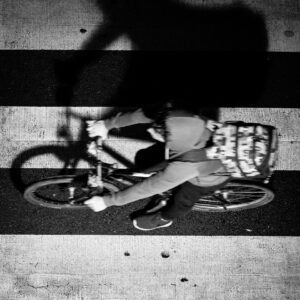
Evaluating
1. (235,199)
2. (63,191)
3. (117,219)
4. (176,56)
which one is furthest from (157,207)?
(176,56)

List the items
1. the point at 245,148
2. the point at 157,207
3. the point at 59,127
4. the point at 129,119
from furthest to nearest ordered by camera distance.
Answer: the point at 59,127, the point at 157,207, the point at 129,119, the point at 245,148

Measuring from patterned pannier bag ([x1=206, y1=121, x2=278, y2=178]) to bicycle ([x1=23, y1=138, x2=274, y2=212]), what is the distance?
3.12ft

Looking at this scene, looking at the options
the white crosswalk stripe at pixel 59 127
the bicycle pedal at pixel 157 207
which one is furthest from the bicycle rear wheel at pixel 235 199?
the white crosswalk stripe at pixel 59 127

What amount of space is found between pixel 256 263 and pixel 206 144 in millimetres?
2292

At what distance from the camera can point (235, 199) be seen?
16.4ft

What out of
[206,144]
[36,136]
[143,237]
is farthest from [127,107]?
[206,144]

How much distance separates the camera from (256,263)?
5.04 meters

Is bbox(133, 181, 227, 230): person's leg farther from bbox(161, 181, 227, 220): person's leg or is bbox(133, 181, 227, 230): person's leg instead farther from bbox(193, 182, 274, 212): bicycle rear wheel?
bbox(193, 182, 274, 212): bicycle rear wheel

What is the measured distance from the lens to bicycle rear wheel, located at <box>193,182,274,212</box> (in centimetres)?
476

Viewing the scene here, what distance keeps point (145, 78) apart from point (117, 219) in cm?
196

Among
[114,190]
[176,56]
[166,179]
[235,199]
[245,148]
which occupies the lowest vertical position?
[235,199]

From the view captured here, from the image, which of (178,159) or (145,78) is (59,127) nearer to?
(145,78)

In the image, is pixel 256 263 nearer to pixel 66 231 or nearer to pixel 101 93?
pixel 66 231

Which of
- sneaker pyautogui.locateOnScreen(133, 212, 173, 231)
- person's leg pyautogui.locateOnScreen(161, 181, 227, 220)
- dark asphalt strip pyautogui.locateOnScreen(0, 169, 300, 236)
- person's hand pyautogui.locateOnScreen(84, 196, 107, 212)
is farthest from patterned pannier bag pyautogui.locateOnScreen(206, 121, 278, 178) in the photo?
dark asphalt strip pyautogui.locateOnScreen(0, 169, 300, 236)
